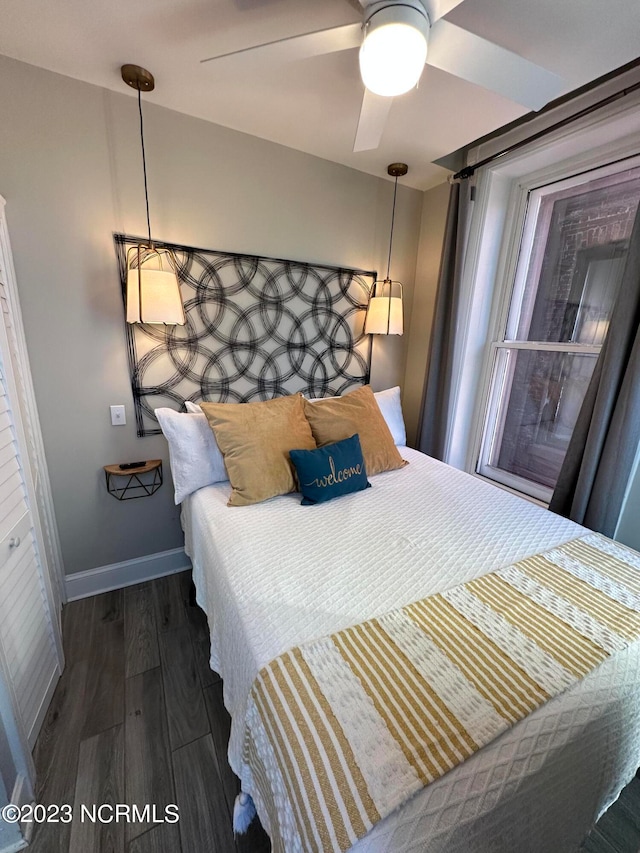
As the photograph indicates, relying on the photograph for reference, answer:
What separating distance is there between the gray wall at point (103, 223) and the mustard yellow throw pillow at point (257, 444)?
613 millimetres

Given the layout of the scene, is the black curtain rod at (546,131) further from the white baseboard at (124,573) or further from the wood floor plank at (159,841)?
the wood floor plank at (159,841)

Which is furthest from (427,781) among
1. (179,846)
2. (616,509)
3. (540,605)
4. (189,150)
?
(189,150)

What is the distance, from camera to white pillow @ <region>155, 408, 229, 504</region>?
5.53ft

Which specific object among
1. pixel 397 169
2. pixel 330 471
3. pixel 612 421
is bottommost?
pixel 330 471

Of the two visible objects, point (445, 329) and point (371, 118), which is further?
point (445, 329)

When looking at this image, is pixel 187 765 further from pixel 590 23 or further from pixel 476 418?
pixel 590 23

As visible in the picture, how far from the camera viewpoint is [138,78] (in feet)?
4.84

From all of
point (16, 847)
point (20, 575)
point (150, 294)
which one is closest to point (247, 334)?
point (150, 294)

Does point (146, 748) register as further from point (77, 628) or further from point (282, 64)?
point (282, 64)

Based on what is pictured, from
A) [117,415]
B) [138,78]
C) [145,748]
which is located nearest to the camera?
[145,748]

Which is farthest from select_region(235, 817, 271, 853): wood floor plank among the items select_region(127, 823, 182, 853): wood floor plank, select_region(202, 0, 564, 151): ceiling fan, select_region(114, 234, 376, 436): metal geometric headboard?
select_region(202, 0, 564, 151): ceiling fan

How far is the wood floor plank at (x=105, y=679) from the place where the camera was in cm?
134

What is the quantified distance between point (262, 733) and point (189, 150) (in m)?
2.39

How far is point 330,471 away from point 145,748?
123cm
